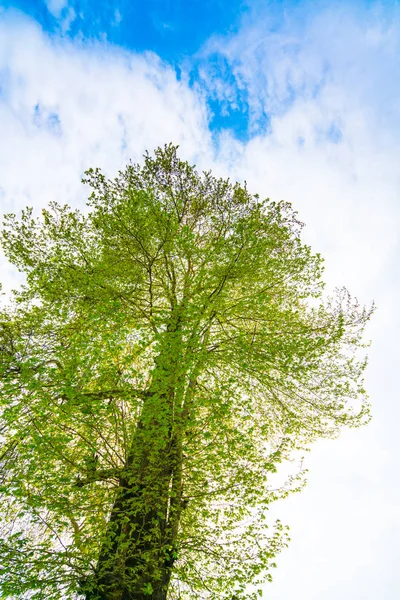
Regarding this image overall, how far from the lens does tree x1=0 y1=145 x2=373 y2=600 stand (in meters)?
5.88

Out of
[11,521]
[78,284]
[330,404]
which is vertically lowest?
[11,521]

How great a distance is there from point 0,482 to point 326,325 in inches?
332

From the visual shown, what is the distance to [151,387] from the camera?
679 cm

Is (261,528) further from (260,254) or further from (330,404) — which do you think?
(260,254)

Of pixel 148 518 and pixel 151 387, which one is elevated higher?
pixel 151 387

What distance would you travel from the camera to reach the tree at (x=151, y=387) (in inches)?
231

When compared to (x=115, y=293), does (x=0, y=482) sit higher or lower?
lower

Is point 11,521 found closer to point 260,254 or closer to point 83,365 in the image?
point 83,365

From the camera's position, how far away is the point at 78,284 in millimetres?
9031

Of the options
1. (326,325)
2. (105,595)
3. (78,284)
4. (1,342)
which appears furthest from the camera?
(326,325)

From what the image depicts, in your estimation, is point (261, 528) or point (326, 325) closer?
point (261, 528)

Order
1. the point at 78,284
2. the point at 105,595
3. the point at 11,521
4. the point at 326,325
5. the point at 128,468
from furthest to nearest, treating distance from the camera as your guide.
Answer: the point at 326,325 < the point at 78,284 < the point at 11,521 < the point at 128,468 < the point at 105,595

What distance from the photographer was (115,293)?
9.26 metres

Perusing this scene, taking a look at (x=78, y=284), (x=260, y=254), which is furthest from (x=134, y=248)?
(x=260, y=254)
